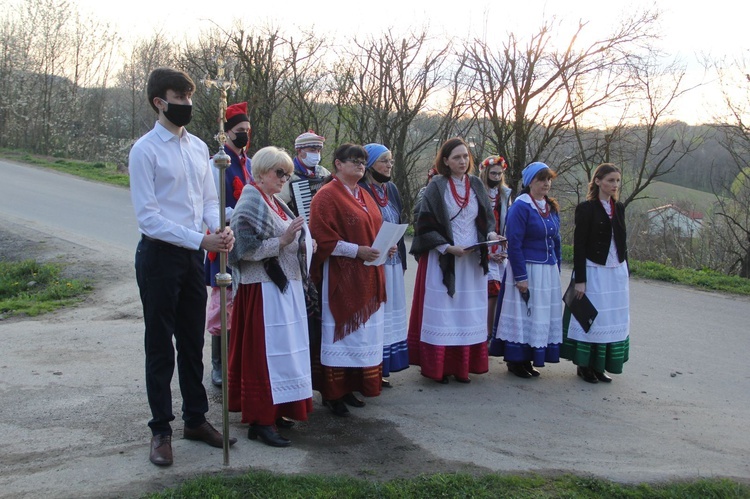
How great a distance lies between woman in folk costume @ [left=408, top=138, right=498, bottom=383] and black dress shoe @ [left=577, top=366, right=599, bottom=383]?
0.90 metres

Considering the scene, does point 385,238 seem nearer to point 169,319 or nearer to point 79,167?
point 169,319

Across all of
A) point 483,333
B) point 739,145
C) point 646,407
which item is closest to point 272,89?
point 739,145

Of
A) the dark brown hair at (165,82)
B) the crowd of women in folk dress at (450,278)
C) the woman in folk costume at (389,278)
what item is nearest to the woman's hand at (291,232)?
the crowd of women in folk dress at (450,278)

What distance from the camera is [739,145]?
15.3 meters

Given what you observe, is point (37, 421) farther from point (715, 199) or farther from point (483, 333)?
point (715, 199)

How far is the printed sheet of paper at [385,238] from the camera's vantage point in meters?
4.94

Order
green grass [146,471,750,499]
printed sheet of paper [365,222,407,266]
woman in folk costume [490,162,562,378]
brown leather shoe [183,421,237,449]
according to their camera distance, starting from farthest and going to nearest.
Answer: woman in folk costume [490,162,562,378], printed sheet of paper [365,222,407,266], brown leather shoe [183,421,237,449], green grass [146,471,750,499]

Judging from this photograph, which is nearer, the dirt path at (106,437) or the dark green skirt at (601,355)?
the dirt path at (106,437)

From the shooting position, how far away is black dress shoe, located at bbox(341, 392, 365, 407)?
17.2ft

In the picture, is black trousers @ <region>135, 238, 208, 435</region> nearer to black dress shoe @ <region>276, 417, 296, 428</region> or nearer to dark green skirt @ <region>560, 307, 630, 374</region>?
black dress shoe @ <region>276, 417, 296, 428</region>

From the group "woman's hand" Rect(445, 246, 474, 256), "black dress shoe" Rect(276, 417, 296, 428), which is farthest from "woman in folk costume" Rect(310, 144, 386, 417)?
"woman's hand" Rect(445, 246, 474, 256)

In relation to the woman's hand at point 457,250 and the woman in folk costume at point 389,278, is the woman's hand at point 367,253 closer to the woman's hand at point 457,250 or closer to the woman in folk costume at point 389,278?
the woman in folk costume at point 389,278

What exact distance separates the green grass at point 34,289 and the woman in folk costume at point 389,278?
4.48 m

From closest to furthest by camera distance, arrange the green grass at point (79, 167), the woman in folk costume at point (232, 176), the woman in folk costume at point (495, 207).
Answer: the woman in folk costume at point (232, 176), the woman in folk costume at point (495, 207), the green grass at point (79, 167)
